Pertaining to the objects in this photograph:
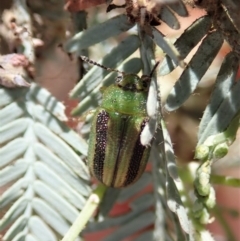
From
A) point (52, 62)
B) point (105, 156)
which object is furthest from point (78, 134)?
point (52, 62)

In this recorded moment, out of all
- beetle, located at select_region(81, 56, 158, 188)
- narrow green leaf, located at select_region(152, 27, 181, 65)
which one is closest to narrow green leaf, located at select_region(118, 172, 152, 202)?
beetle, located at select_region(81, 56, 158, 188)

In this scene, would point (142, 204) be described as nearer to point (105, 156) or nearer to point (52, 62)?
point (105, 156)

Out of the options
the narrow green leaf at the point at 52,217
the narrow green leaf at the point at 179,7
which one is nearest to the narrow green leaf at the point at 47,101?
the narrow green leaf at the point at 52,217

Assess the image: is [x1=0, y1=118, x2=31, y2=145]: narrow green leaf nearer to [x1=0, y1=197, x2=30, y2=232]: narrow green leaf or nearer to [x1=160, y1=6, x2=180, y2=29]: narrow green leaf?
[x1=0, y1=197, x2=30, y2=232]: narrow green leaf

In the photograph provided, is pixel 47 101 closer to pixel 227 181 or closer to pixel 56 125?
pixel 56 125

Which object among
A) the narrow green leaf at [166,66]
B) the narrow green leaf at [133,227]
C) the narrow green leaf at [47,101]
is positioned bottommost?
the narrow green leaf at [133,227]

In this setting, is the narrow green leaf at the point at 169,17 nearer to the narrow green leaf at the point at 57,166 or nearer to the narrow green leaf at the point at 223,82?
the narrow green leaf at the point at 223,82
